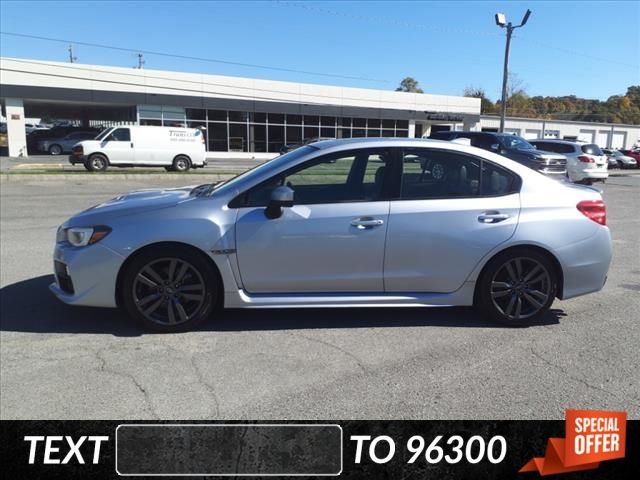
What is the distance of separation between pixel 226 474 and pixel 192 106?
126 feet

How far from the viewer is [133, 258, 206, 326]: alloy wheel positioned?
4156 mm

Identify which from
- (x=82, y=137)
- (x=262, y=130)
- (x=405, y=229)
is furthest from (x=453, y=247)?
(x=262, y=130)

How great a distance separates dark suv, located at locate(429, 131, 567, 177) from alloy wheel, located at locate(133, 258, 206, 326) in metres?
13.0

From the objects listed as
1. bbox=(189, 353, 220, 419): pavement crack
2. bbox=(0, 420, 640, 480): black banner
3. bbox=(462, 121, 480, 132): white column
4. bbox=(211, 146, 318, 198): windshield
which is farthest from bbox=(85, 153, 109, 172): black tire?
bbox=(462, 121, 480, 132): white column

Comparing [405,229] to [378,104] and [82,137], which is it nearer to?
[82,137]

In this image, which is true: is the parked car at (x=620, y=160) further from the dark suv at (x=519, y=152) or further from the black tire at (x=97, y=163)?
the black tire at (x=97, y=163)

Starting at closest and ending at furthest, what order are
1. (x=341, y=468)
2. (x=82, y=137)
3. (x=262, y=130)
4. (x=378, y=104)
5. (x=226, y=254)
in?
(x=341, y=468) → (x=226, y=254) → (x=82, y=137) → (x=262, y=130) → (x=378, y=104)

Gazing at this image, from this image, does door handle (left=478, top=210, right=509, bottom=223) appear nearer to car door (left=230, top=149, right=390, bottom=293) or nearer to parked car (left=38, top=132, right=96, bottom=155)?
car door (left=230, top=149, right=390, bottom=293)

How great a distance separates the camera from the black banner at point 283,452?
237 centimetres

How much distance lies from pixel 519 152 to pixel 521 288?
13.5 metres

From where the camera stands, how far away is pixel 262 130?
41.7 meters

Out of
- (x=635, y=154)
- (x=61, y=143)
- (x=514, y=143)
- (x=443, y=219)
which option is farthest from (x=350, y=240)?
(x=635, y=154)

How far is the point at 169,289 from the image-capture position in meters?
4.19

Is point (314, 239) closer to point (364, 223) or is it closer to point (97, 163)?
point (364, 223)
